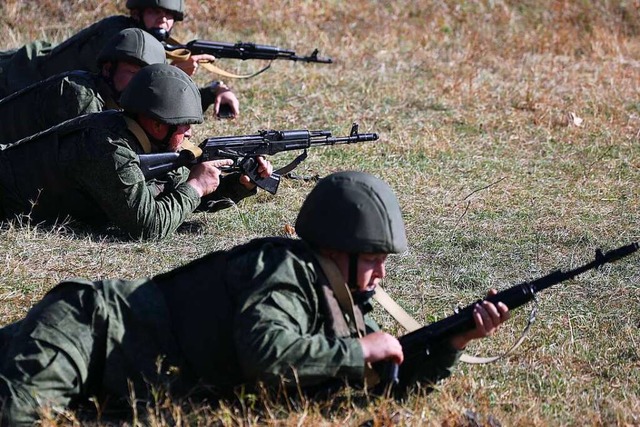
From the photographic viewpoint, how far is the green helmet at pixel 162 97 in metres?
6.10

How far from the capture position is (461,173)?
340 inches

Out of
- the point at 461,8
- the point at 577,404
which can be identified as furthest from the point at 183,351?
the point at 461,8

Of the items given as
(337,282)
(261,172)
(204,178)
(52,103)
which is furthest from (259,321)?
(52,103)

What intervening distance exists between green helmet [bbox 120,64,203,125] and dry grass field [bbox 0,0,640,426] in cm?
83

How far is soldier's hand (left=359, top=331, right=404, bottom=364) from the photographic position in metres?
4.08

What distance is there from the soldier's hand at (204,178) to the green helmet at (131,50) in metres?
0.92

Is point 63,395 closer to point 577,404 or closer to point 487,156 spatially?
point 577,404

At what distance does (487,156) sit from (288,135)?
2.52 meters

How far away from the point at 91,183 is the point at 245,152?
1.08 meters

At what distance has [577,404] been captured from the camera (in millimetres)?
4617

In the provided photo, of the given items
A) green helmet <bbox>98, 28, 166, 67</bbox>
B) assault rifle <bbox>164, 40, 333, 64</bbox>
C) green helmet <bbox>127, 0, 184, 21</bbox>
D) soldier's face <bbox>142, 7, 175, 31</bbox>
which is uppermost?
green helmet <bbox>127, 0, 184, 21</bbox>

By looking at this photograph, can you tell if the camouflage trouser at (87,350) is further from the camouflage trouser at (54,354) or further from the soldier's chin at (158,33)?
the soldier's chin at (158,33)

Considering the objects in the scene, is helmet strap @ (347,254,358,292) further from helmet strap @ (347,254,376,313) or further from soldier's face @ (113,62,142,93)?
soldier's face @ (113,62,142,93)

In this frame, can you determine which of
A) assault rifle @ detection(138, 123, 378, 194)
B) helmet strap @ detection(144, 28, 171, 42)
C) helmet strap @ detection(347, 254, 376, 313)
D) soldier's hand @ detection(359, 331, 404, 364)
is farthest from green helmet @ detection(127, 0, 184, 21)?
soldier's hand @ detection(359, 331, 404, 364)
